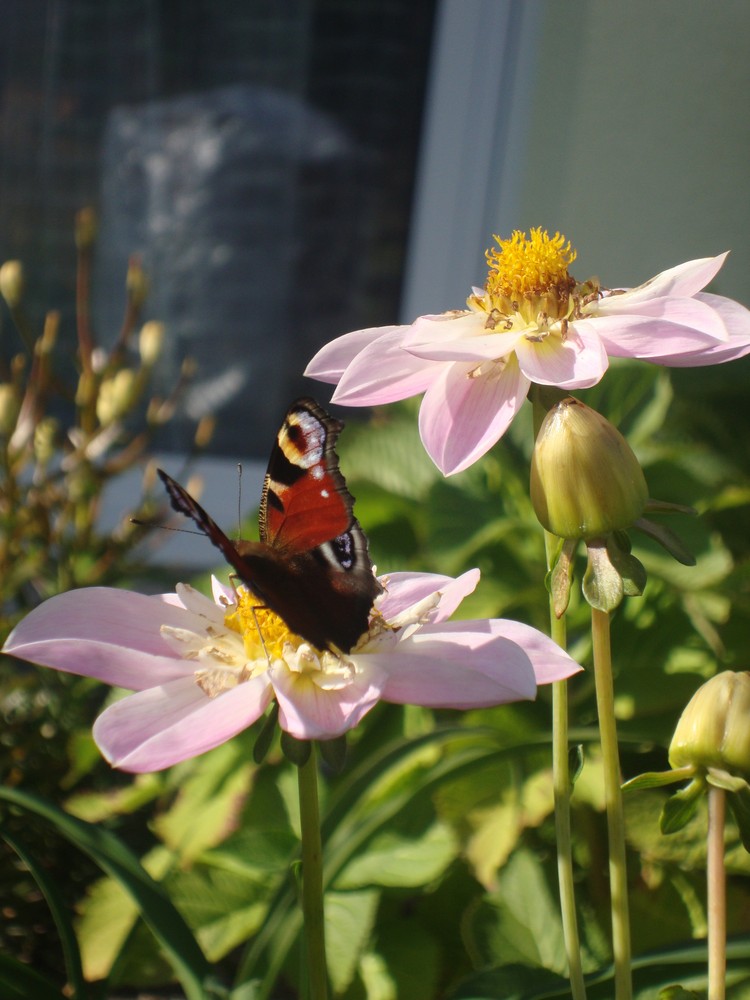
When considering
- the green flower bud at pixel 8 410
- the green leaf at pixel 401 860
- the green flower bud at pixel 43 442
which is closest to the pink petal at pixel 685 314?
the green leaf at pixel 401 860

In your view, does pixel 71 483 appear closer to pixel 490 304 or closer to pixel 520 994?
pixel 490 304

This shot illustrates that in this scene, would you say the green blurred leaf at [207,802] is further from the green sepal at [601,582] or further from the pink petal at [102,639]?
the green sepal at [601,582]

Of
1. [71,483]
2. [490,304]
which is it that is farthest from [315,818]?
[71,483]

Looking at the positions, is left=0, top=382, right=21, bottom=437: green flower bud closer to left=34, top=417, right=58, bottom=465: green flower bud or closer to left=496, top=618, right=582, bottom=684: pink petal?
left=34, top=417, right=58, bottom=465: green flower bud

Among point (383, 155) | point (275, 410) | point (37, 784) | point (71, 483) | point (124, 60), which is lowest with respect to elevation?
point (275, 410)

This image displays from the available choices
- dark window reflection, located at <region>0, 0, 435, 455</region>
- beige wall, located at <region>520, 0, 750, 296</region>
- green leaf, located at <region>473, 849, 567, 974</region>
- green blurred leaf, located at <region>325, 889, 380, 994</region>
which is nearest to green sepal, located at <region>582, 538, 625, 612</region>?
green leaf, located at <region>473, 849, 567, 974</region>
